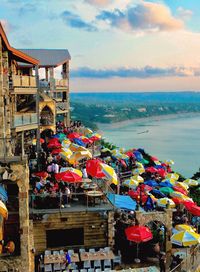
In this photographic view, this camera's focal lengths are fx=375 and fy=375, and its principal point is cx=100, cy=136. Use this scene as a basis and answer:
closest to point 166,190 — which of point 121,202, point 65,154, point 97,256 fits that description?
point 65,154

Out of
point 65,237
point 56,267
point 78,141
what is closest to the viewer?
point 56,267

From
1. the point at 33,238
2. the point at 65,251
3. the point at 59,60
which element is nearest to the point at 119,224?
the point at 65,251

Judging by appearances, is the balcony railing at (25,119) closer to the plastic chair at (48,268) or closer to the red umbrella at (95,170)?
the red umbrella at (95,170)

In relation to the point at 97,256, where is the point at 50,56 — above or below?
above

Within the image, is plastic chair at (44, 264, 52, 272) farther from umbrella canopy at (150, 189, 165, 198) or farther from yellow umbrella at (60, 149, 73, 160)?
umbrella canopy at (150, 189, 165, 198)

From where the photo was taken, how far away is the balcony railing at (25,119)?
26.3 meters

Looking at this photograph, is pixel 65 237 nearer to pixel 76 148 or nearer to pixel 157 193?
pixel 157 193

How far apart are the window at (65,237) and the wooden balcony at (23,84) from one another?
11438mm

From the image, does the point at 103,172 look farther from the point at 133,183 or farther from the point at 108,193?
the point at 133,183

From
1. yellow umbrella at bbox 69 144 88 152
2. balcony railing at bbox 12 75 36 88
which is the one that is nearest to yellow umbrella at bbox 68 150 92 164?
yellow umbrella at bbox 69 144 88 152

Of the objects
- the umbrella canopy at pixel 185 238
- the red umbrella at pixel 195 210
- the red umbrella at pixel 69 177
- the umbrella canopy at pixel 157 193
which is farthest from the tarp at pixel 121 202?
the umbrella canopy at pixel 157 193

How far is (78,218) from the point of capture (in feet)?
63.9

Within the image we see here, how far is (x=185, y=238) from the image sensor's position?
18.2 metres

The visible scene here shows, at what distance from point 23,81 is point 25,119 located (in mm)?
2996
